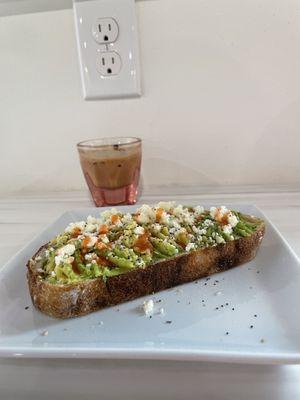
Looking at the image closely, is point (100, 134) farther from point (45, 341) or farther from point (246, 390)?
point (246, 390)

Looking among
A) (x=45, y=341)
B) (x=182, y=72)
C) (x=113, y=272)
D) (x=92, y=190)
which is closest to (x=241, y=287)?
(x=113, y=272)

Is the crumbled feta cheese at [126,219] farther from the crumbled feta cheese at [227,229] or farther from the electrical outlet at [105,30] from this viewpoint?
the electrical outlet at [105,30]

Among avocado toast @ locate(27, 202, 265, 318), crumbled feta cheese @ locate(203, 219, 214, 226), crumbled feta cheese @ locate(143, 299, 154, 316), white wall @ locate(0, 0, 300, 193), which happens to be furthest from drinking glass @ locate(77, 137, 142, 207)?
crumbled feta cheese @ locate(143, 299, 154, 316)

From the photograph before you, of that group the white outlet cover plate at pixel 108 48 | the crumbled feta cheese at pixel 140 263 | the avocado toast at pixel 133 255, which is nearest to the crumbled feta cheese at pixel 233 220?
the avocado toast at pixel 133 255

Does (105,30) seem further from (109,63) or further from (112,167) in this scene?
(112,167)

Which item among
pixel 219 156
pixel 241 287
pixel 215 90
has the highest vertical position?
pixel 215 90

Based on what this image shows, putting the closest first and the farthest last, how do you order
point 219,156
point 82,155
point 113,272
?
point 113,272
point 82,155
point 219,156

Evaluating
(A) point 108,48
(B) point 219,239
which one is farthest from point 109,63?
(B) point 219,239
